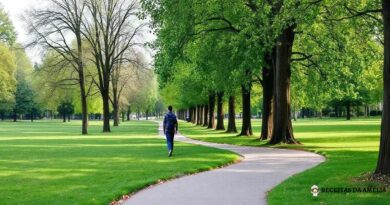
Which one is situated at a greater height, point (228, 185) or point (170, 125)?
point (170, 125)

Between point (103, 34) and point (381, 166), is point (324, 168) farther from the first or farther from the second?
point (103, 34)

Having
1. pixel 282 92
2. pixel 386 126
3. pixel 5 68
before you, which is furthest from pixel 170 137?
pixel 5 68

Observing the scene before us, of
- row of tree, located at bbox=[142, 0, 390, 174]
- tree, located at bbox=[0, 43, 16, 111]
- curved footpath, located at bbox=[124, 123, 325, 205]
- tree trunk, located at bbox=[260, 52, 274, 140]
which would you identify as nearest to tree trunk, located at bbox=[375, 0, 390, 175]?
curved footpath, located at bbox=[124, 123, 325, 205]

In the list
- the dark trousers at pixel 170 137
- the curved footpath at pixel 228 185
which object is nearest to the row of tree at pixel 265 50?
the dark trousers at pixel 170 137

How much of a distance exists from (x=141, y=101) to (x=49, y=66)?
195 feet

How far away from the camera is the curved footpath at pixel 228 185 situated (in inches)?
420

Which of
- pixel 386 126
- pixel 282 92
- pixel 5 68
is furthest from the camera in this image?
pixel 5 68

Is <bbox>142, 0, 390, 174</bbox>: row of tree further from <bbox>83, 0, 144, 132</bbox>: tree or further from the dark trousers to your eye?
<bbox>83, 0, 144, 132</bbox>: tree

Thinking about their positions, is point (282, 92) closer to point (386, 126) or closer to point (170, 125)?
point (170, 125)

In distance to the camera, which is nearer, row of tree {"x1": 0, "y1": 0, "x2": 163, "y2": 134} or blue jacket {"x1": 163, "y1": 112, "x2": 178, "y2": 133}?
blue jacket {"x1": 163, "y1": 112, "x2": 178, "y2": 133}

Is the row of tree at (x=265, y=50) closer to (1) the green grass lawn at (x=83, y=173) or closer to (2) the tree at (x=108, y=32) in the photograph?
(1) the green grass lawn at (x=83, y=173)

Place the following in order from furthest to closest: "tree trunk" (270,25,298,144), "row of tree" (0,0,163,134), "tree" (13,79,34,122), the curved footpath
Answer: "tree" (13,79,34,122) < "row of tree" (0,0,163,134) < "tree trunk" (270,25,298,144) < the curved footpath

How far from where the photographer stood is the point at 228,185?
12852 millimetres

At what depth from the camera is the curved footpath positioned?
10.7 meters
